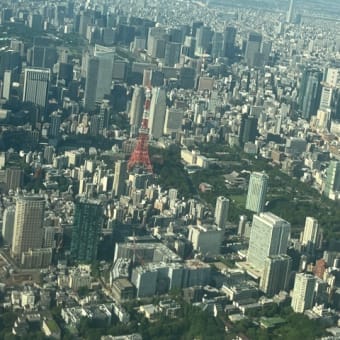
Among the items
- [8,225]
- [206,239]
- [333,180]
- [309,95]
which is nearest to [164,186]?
[206,239]

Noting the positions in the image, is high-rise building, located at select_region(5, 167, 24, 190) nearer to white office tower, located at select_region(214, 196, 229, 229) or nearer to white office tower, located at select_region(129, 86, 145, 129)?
white office tower, located at select_region(214, 196, 229, 229)

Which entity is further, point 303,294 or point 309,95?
point 309,95

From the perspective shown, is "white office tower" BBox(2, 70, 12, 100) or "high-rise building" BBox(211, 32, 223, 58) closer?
"white office tower" BBox(2, 70, 12, 100)

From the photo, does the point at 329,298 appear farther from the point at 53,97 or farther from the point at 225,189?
the point at 53,97

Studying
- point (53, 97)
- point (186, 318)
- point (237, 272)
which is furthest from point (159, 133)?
point (186, 318)

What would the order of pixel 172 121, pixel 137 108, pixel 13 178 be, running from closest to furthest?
pixel 13 178
pixel 172 121
pixel 137 108

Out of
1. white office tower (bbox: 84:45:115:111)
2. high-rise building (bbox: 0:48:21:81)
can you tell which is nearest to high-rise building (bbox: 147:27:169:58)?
white office tower (bbox: 84:45:115:111)

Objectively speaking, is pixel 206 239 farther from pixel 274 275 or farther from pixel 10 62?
pixel 10 62
